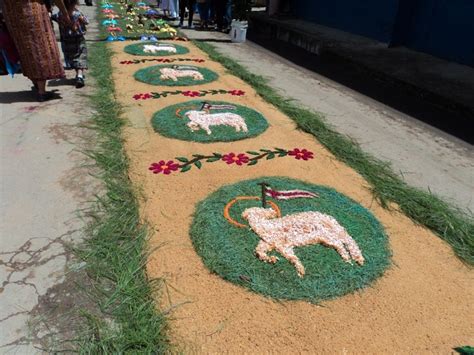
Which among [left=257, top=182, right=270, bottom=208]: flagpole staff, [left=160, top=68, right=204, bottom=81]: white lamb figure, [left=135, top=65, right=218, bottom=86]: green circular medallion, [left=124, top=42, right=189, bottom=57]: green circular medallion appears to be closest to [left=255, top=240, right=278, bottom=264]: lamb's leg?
[left=257, top=182, right=270, bottom=208]: flagpole staff

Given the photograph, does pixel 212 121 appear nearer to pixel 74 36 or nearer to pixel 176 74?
pixel 176 74

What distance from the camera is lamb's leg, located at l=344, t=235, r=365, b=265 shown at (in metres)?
2.50

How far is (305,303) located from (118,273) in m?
1.18

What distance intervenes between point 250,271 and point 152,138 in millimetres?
2322

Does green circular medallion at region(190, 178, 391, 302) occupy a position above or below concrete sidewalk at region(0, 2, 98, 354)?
above

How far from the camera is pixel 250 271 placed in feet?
7.77

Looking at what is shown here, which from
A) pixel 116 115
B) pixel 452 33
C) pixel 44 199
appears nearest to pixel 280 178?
pixel 44 199

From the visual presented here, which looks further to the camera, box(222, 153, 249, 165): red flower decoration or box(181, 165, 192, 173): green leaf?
box(222, 153, 249, 165): red flower decoration

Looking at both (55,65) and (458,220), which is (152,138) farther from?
(458,220)

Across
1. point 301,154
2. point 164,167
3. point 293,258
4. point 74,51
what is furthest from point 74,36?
point 293,258

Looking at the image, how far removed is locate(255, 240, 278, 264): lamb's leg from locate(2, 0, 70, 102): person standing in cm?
410

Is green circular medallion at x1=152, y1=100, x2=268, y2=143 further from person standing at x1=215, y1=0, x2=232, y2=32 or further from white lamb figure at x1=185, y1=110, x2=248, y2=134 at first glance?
person standing at x1=215, y1=0, x2=232, y2=32

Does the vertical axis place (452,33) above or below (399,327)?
above

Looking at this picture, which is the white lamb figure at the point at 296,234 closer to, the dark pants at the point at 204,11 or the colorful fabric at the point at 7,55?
the colorful fabric at the point at 7,55
